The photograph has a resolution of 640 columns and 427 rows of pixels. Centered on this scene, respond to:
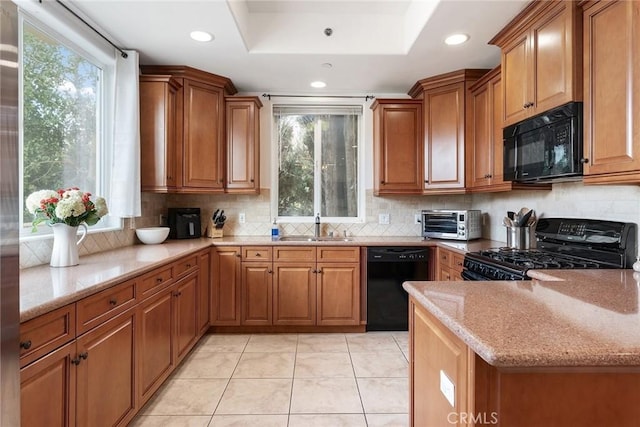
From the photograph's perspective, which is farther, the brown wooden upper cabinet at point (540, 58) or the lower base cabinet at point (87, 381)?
the brown wooden upper cabinet at point (540, 58)

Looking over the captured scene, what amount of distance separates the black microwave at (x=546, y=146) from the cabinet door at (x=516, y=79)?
0.26ft

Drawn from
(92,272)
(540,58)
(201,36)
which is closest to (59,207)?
(92,272)

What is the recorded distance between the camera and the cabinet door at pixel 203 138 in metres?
3.08

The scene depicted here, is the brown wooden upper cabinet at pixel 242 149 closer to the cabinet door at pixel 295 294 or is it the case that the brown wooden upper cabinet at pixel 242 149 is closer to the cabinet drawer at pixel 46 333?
the cabinet door at pixel 295 294

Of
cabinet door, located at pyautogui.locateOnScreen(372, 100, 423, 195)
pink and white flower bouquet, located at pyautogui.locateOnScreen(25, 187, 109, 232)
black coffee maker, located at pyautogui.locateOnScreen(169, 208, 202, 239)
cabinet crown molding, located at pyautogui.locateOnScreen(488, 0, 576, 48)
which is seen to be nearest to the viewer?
pink and white flower bouquet, located at pyautogui.locateOnScreen(25, 187, 109, 232)

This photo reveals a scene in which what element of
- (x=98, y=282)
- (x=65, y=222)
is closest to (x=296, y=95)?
(x=65, y=222)

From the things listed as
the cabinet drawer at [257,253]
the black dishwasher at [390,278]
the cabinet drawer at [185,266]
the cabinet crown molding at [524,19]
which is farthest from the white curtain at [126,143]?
the cabinet crown molding at [524,19]

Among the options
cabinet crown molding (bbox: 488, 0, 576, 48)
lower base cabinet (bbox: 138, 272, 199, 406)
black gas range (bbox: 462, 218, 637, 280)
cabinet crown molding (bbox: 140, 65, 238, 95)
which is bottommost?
lower base cabinet (bbox: 138, 272, 199, 406)

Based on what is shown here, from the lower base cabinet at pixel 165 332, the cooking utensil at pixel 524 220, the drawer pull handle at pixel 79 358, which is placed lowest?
the lower base cabinet at pixel 165 332

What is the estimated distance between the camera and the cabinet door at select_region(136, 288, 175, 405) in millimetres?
1883

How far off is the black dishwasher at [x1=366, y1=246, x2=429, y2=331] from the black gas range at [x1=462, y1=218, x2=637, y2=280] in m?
0.78

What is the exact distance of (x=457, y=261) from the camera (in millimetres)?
2699

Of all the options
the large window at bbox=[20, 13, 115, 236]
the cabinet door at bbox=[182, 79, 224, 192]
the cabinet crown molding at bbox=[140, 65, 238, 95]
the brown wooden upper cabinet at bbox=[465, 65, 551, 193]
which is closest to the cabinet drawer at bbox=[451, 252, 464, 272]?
the brown wooden upper cabinet at bbox=[465, 65, 551, 193]

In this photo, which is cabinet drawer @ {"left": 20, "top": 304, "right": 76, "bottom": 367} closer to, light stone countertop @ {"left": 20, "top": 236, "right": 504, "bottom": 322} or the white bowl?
light stone countertop @ {"left": 20, "top": 236, "right": 504, "bottom": 322}
